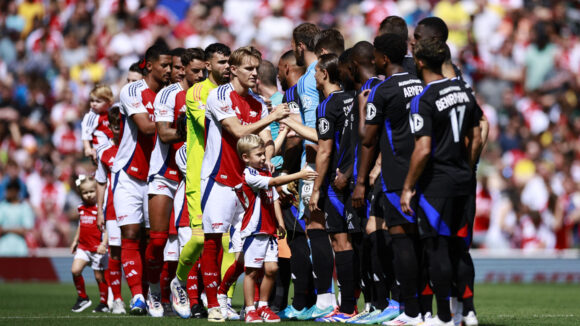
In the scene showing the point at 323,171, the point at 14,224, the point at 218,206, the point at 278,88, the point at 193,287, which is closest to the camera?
the point at 218,206

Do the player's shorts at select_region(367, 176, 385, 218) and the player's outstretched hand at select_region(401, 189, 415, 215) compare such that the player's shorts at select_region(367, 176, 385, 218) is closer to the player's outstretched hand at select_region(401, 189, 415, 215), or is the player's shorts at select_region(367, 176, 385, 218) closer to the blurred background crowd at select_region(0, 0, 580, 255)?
the player's outstretched hand at select_region(401, 189, 415, 215)

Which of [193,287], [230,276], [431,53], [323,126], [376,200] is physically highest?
[431,53]

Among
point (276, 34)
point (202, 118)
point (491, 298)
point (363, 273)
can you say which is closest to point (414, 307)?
point (363, 273)

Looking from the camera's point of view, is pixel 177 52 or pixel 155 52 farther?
pixel 177 52

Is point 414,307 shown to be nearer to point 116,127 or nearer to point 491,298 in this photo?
point 116,127

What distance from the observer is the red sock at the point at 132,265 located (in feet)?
33.8

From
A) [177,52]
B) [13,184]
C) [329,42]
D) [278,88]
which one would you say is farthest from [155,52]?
[13,184]

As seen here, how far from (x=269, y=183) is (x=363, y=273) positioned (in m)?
1.50

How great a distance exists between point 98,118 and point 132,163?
2.05m

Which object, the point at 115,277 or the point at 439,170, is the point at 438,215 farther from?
the point at 115,277

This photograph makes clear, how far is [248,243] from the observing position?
8.88 metres

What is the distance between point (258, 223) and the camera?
8.90m

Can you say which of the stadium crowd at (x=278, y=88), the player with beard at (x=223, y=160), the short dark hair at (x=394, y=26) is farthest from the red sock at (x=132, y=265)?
the stadium crowd at (x=278, y=88)

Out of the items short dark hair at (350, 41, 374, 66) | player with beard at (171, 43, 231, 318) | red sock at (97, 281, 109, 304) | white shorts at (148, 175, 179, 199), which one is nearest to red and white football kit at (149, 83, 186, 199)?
white shorts at (148, 175, 179, 199)
